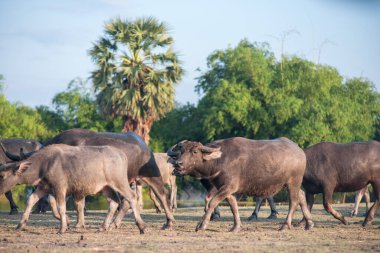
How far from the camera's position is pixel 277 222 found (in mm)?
24406

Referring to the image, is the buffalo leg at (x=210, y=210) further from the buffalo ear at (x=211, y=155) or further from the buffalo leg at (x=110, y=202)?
the buffalo leg at (x=110, y=202)

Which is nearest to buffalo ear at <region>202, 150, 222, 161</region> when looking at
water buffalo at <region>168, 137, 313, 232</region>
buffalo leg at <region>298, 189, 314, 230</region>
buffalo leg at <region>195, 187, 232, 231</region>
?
water buffalo at <region>168, 137, 313, 232</region>

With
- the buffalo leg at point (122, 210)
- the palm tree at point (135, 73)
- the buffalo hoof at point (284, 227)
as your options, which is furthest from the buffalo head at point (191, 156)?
the palm tree at point (135, 73)

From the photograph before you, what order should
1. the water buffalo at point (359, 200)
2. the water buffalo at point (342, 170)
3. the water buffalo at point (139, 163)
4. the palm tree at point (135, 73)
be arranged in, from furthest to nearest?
the palm tree at point (135, 73) < the water buffalo at point (359, 200) < the water buffalo at point (342, 170) < the water buffalo at point (139, 163)

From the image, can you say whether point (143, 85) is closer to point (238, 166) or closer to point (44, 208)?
point (44, 208)

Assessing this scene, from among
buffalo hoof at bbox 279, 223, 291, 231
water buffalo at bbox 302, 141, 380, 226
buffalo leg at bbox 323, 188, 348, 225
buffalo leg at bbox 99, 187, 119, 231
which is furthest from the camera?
water buffalo at bbox 302, 141, 380, 226

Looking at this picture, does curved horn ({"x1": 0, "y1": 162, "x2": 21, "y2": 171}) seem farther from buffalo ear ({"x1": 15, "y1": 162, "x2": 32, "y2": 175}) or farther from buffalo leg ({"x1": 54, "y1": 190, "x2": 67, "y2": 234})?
buffalo leg ({"x1": 54, "y1": 190, "x2": 67, "y2": 234})

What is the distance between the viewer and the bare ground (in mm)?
15609

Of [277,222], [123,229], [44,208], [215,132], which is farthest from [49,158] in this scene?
[215,132]

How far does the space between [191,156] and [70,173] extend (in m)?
3.15

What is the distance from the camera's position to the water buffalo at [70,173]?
1917cm

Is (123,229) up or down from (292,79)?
down

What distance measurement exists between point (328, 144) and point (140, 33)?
105 ft

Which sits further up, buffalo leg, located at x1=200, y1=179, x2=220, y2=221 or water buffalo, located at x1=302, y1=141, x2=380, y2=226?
water buffalo, located at x1=302, y1=141, x2=380, y2=226
